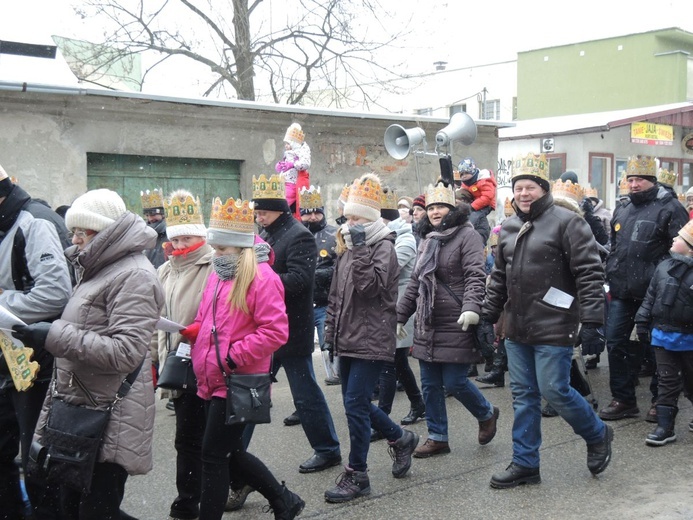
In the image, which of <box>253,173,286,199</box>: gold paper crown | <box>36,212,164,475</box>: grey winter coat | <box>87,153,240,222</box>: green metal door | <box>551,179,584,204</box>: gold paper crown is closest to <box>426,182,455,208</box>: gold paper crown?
<box>253,173,286,199</box>: gold paper crown

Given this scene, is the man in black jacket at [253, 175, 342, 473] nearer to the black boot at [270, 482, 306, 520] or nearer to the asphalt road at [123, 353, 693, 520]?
the asphalt road at [123, 353, 693, 520]

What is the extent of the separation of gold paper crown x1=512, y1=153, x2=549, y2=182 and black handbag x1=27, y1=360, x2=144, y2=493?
2.98m

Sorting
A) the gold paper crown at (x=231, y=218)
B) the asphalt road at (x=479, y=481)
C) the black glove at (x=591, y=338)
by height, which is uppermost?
the gold paper crown at (x=231, y=218)

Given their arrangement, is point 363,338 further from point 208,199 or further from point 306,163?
point 208,199

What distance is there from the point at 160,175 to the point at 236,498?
23.2 feet

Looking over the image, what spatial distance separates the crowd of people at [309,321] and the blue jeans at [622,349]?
17 millimetres

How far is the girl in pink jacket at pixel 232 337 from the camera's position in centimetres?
409

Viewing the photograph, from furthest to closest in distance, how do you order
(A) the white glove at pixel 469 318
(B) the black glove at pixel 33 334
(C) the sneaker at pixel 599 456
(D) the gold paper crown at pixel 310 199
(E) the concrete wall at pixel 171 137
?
(E) the concrete wall at pixel 171 137, (D) the gold paper crown at pixel 310 199, (A) the white glove at pixel 469 318, (C) the sneaker at pixel 599 456, (B) the black glove at pixel 33 334

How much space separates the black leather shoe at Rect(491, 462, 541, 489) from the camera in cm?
511

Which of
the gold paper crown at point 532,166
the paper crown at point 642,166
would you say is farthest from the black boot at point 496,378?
the gold paper crown at point 532,166

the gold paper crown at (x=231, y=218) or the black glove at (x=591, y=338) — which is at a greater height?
the gold paper crown at (x=231, y=218)

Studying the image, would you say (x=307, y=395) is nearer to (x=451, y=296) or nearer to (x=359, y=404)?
(x=359, y=404)

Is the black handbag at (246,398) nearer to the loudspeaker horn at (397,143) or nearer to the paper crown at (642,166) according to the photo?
the paper crown at (642,166)

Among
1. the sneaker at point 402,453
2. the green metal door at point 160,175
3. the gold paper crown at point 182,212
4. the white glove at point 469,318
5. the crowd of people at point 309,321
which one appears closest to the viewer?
the crowd of people at point 309,321
